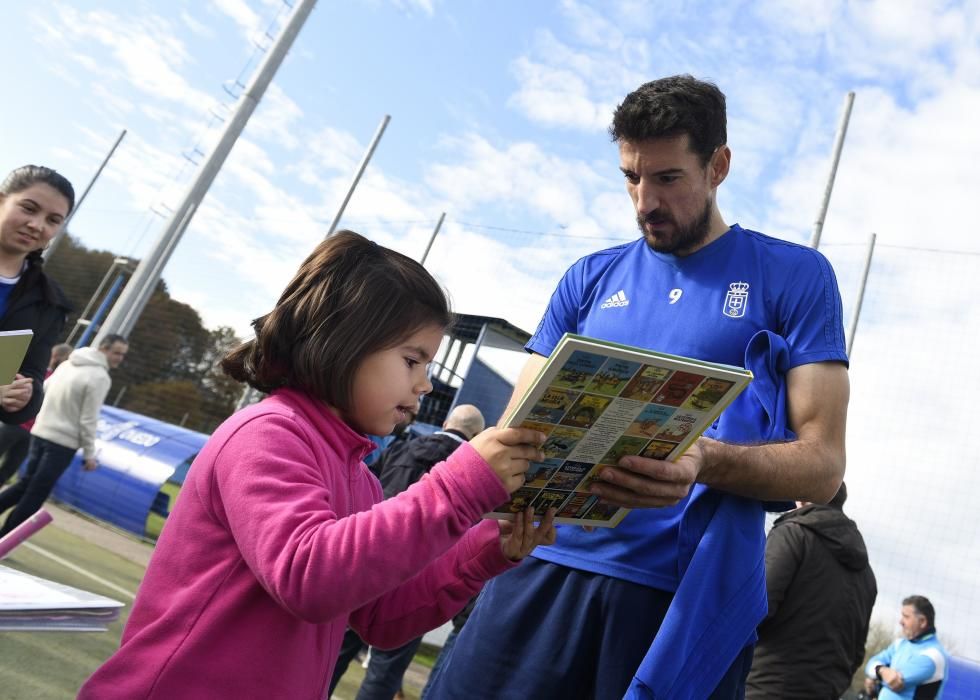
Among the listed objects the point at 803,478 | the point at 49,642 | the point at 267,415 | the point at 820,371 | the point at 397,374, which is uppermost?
the point at 820,371

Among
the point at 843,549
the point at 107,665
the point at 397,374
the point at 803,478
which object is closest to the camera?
the point at 107,665

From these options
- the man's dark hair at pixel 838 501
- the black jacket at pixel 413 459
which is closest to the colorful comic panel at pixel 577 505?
the man's dark hair at pixel 838 501

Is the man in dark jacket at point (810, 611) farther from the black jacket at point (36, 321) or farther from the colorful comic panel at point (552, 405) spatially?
the black jacket at point (36, 321)

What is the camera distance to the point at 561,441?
47.2 inches

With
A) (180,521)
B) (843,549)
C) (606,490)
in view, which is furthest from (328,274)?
(843,549)

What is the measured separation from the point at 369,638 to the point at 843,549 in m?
2.54

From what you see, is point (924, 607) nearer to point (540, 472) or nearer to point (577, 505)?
point (577, 505)

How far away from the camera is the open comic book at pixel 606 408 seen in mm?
1093

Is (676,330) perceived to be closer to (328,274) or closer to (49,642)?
(328,274)

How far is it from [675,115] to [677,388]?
2.76 ft

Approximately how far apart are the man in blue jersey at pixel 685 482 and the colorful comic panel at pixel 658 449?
23mm

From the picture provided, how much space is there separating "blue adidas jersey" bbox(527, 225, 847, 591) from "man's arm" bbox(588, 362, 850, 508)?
6 centimetres

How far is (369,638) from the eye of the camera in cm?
149

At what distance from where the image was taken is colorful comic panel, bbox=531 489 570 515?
1.32m
